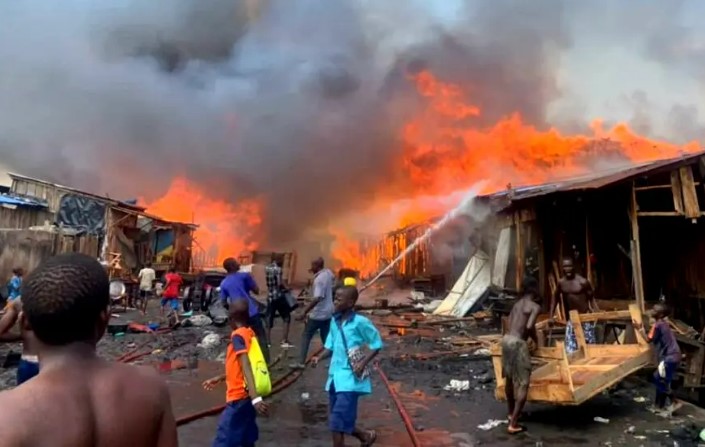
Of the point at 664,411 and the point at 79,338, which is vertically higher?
the point at 79,338

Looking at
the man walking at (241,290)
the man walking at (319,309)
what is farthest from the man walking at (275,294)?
the man walking at (241,290)

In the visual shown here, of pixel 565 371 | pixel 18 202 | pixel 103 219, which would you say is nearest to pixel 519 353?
pixel 565 371

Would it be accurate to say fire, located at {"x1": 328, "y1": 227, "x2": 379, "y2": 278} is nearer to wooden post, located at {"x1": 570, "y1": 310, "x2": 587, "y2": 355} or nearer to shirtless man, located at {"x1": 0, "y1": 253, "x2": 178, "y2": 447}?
wooden post, located at {"x1": 570, "y1": 310, "x2": 587, "y2": 355}

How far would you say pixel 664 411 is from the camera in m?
6.61

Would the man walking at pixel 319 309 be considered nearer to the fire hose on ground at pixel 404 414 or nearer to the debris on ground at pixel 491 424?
the fire hose on ground at pixel 404 414

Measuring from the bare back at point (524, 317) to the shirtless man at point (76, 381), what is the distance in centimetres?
479

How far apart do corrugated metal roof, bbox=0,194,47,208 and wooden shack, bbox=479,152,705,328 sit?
15.2 m

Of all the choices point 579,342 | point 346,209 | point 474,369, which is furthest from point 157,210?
point 579,342

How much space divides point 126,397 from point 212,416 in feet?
16.7

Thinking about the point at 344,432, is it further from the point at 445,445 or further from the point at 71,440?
the point at 71,440

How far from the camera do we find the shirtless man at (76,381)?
1486mm

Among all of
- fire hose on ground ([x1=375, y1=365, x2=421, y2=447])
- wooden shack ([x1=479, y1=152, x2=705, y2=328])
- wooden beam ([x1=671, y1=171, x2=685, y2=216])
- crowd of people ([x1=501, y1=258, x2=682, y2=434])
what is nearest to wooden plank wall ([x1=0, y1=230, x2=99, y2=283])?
fire hose on ground ([x1=375, y1=365, x2=421, y2=447])

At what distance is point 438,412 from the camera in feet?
22.3

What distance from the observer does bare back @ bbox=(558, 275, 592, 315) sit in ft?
26.8
